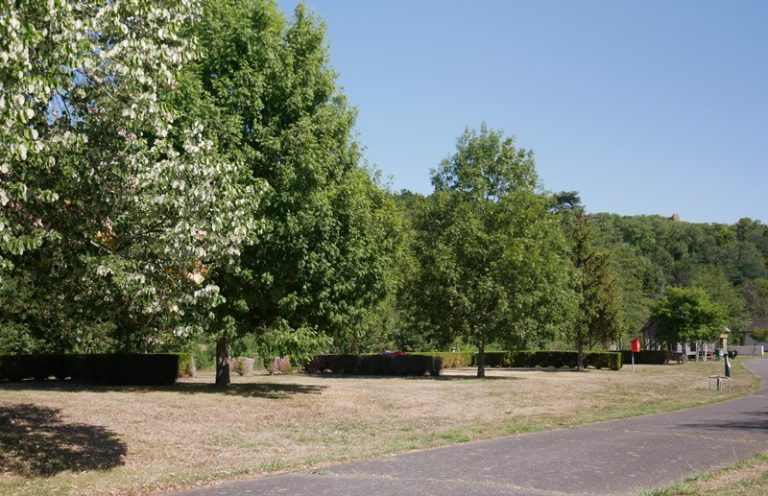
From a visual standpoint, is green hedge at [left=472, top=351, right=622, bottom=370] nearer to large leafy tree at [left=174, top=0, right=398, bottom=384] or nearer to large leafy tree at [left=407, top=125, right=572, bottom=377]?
large leafy tree at [left=407, top=125, right=572, bottom=377]

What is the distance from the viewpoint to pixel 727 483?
30.3 ft

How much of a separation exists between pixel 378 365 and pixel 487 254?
29.7 feet

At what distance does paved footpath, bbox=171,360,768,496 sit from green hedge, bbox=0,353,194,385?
42.0ft

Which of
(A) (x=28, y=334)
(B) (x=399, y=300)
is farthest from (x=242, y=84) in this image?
(B) (x=399, y=300)

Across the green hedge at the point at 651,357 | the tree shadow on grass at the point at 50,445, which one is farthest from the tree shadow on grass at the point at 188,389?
the green hedge at the point at 651,357

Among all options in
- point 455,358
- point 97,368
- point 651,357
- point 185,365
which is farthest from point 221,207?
point 651,357

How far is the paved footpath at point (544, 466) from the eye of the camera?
9.46 meters

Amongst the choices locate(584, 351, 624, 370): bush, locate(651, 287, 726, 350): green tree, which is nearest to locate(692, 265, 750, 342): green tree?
locate(651, 287, 726, 350): green tree

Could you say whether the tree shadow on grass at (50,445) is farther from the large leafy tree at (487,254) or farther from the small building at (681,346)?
the small building at (681,346)

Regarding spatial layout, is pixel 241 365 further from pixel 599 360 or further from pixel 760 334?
pixel 760 334

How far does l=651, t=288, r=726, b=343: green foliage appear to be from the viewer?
2601 inches

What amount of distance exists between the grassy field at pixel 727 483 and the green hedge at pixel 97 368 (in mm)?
17551

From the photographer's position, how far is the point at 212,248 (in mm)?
11359

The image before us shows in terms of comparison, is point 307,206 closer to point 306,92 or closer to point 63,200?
point 306,92
